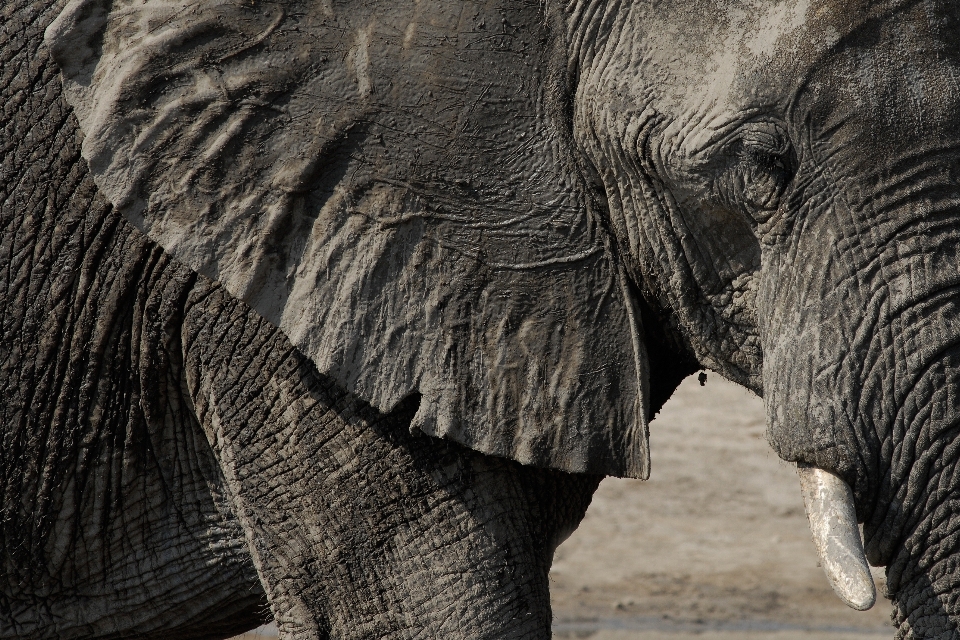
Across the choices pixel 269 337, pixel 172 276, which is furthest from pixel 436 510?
pixel 172 276

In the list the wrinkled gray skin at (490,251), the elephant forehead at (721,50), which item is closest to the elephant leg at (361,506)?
the wrinkled gray skin at (490,251)

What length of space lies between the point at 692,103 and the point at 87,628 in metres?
1.52

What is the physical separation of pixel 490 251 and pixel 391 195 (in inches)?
6.6

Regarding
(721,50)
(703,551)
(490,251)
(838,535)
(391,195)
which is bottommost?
(703,551)

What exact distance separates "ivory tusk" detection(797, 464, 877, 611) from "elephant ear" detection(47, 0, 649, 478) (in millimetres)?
273

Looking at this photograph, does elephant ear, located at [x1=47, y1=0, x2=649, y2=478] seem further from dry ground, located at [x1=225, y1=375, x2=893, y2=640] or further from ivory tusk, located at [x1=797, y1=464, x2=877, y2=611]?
dry ground, located at [x1=225, y1=375, x2=893, y2=640]

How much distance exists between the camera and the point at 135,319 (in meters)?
2.21

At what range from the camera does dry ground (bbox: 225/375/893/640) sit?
4.60m

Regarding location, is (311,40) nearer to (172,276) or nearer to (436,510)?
(172,276)

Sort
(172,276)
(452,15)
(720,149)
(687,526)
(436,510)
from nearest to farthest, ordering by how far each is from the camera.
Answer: (720,149) → (452,15) → (436,510) → (172,276) → (687,526)

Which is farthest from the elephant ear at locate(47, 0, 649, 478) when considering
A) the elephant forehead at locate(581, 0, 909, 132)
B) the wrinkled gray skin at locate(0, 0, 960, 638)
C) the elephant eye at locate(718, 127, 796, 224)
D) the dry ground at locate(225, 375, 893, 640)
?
the dry ground at locate(225, 375, 893, 640)

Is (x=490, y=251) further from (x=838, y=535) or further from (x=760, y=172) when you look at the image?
(x=838, y=535)

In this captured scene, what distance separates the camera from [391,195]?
6.22 ft

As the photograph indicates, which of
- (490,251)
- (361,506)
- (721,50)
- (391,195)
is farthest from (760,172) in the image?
(361,506)
